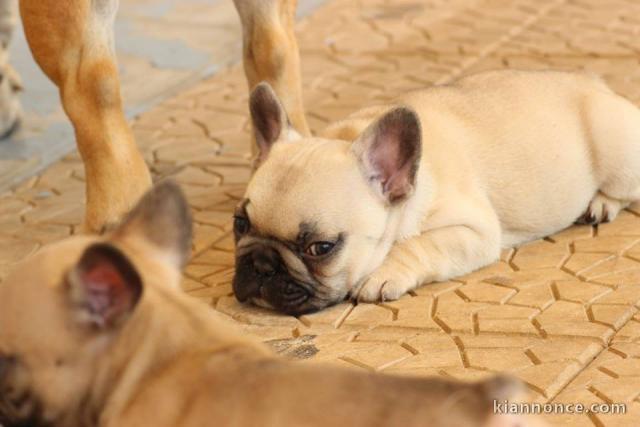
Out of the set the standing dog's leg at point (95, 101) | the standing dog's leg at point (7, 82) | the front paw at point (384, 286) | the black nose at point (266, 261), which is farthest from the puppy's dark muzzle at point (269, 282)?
the standing dog's leg at point (7, 82)

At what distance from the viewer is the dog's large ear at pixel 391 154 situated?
359 centimetres

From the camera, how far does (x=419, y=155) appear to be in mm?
3617

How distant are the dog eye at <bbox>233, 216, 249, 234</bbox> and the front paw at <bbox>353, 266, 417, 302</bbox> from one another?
0.35 m

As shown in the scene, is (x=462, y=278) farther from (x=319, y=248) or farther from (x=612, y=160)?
(x=612, y=160)

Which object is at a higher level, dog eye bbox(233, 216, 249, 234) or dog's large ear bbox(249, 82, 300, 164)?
dog's large ear bbox(249, 82, 300, 164)

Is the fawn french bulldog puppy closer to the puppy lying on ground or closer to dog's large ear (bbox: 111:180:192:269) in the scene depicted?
dog's large ear (bbox: 111:180:192:269)

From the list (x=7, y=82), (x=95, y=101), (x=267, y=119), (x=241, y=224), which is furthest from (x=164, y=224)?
(x=7, y=82)

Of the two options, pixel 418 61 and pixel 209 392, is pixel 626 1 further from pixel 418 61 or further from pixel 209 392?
pixel 209 392

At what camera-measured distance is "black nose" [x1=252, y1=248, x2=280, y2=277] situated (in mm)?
3496

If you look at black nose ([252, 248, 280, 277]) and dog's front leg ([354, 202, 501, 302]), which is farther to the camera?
dog's front leg ([354, 202, 501, 302])

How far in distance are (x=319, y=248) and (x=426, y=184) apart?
18.0 inches

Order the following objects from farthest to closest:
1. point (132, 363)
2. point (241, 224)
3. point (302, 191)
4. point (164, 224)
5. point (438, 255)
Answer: point (438, 255), point (241, 224), point (302, 191), point (164, 224), point (132, 363)

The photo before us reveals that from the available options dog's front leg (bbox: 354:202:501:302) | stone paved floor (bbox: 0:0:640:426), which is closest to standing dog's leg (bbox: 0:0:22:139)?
stone paved floor (bbox: 0:0:640:426)

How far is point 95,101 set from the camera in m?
3.99
